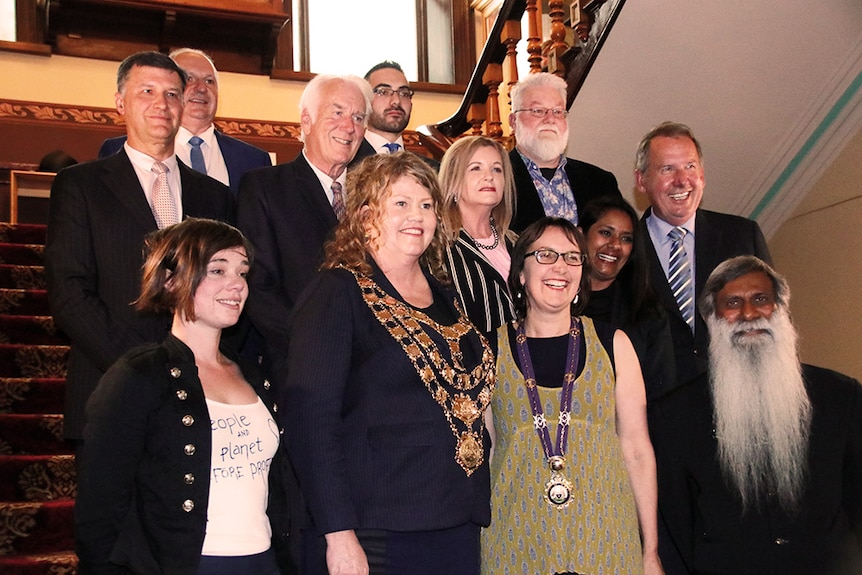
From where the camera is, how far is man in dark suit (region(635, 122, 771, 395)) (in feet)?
11.1

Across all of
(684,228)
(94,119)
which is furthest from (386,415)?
(94,119)

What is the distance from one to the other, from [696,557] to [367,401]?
3.42 feet

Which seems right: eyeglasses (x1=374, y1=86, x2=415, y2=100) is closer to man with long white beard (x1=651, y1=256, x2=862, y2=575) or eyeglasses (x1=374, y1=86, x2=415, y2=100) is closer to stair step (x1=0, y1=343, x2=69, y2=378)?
man with long white beard (x1=651, y1=256, x2=862, y2=575)

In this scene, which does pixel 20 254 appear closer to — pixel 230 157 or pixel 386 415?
pixel 230 157

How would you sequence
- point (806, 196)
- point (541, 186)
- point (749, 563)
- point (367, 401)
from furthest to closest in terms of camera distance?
point (806, 196) < point (541, 186) < point (749, 563) < point (367, 401)

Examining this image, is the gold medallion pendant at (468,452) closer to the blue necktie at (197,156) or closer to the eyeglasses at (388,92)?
the blue necktie at (197,156)

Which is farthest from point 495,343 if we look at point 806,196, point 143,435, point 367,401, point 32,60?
point 32,60

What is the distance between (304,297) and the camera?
2.42 m

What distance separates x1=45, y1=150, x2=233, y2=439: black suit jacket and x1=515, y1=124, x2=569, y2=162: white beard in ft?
5.20

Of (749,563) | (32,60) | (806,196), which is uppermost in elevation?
(32,60)

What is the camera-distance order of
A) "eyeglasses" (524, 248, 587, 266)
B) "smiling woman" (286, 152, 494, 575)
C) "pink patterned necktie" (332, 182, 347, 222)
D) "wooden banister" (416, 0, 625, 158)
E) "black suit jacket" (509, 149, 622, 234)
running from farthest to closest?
"wooden banister" (416, 0, 625, 158)
"black suit jacket" (509, 149, 622, 234)
"pink patterned necktie" (332, 182, 347, 222)
"eyeglasses" (524, 248, 587, 266)
"smiling woman" (286, 152, 494, 575)

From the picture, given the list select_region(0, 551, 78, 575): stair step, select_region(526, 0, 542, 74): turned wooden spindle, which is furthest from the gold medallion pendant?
select_region(526, 0, 542, 74): turned wooden spindle

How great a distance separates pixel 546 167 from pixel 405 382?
1.78m

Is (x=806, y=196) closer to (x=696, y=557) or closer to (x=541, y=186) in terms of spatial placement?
(x=541, y=186)
